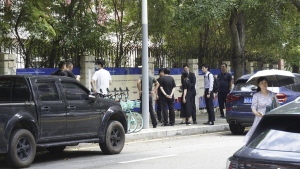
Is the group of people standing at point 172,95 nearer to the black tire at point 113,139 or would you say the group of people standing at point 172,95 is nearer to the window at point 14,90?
the black tire at point 113,139

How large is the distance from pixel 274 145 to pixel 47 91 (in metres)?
6.94

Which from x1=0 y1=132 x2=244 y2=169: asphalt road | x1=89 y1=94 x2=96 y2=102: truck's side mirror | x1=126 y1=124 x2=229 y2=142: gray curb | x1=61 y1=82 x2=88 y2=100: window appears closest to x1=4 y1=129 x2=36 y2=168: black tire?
x1=0 y1=132 x2=244 y2=169: asphalt road

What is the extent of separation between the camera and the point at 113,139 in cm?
1332

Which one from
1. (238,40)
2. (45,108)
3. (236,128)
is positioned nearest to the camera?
(45,108)

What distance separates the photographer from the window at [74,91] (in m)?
12.4

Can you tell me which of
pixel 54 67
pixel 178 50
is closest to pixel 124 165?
pixel 54 67

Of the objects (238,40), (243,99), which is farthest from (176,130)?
(238,40)

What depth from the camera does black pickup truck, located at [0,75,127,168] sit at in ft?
35.5

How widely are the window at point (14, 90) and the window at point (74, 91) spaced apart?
927mm

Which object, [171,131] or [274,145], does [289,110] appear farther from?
[171,131]

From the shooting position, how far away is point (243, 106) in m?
16.9

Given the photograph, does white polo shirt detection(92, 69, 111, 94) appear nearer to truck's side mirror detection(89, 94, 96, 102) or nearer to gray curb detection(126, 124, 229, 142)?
gray curb detection(126, 124, 229, 142)

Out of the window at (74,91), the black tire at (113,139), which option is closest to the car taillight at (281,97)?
the black tire at (113,139)

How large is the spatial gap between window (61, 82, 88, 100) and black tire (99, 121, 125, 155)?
92 centimetres
